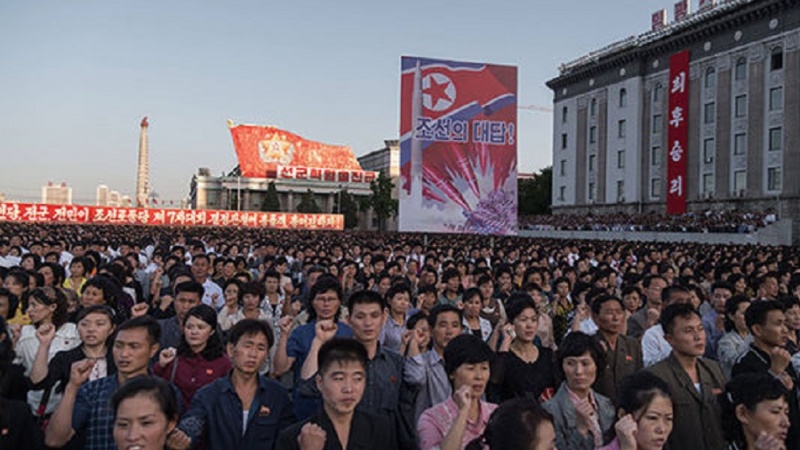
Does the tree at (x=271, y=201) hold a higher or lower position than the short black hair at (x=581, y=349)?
higher

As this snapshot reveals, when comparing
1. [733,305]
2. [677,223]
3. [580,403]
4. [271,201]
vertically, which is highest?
[271,201]

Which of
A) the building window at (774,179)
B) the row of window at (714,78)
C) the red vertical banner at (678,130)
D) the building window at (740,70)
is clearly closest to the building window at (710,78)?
the row of window at (714,78)

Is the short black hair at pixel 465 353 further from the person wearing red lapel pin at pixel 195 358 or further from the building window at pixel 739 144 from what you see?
the building window at pixel 739 144

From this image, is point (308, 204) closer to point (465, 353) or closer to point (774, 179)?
point (774, 179)

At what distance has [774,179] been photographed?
3778 cm

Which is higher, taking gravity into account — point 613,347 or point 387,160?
point 387,160

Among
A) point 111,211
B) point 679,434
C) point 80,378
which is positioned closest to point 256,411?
point 80,378

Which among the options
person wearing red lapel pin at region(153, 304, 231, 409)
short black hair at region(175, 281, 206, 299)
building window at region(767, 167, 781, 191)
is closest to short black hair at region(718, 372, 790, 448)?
person wearing red lapel pin at region(153, 304, 231, 409)

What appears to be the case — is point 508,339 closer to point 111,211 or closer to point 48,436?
point 48,436

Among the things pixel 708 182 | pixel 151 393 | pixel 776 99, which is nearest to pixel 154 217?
pixel 708 182

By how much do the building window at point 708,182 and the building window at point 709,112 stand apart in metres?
3.59

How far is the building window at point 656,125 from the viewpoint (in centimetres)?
4719

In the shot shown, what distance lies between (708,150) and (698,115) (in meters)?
2.57

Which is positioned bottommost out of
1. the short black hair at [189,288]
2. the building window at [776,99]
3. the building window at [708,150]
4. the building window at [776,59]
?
the short black hair at [189,288]
